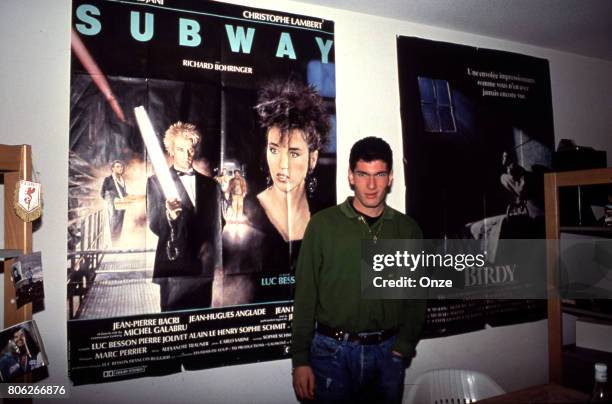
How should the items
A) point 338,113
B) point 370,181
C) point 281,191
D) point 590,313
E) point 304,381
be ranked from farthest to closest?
point 590,313 → point 338,113 → point 281,191 → point 370,181 → point 304,381

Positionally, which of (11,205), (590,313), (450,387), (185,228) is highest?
(11,205)

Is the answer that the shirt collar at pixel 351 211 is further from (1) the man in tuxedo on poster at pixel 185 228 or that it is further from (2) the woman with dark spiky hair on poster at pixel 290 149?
(1) the man in tuxedo on poster at pixel 185 228

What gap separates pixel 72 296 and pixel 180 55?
1.21 metres

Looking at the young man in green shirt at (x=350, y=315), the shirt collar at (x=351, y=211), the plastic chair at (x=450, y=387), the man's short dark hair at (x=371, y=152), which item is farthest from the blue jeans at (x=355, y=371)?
the man's short dark hair at (x=371, y=152)

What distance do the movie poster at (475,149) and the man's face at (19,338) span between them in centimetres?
186

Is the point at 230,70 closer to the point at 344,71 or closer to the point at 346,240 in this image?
the point at 344,71

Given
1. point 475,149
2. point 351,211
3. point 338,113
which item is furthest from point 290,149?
point 475,149

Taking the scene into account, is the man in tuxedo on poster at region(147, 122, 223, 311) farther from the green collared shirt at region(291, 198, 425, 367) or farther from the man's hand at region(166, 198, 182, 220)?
the green collared shirt at region(291, 198, 425, 367)

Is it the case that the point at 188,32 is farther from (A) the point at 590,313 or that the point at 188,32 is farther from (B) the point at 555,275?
(A) the point at 590,313

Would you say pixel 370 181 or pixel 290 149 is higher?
pixel 290 149

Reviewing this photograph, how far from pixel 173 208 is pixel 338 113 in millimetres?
1014

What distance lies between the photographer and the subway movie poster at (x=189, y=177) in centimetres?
169

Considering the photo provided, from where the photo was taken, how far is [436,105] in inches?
91.6

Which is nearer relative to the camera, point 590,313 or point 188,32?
point 188,32
